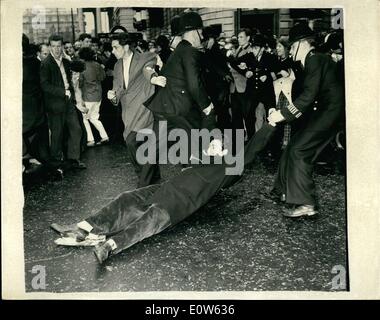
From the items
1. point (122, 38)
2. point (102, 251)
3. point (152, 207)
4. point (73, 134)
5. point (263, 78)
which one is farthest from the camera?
point (73, 134)

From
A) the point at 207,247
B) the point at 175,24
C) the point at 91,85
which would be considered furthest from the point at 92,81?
the point at 207,247

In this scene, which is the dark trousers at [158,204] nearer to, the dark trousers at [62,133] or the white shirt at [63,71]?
the dark trousers at [62,133]

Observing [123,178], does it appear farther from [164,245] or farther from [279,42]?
[279,42]

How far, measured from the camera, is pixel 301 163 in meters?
3.25

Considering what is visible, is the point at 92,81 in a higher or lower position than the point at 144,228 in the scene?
higher

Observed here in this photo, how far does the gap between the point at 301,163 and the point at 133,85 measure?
4.45 feet

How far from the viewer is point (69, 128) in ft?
12.1

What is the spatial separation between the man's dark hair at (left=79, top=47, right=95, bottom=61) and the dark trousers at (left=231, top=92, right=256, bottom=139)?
112 cm

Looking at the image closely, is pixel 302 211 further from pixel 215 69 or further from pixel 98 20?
pixel 98 20

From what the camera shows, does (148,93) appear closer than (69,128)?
Yes

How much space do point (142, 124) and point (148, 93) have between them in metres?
0.23
